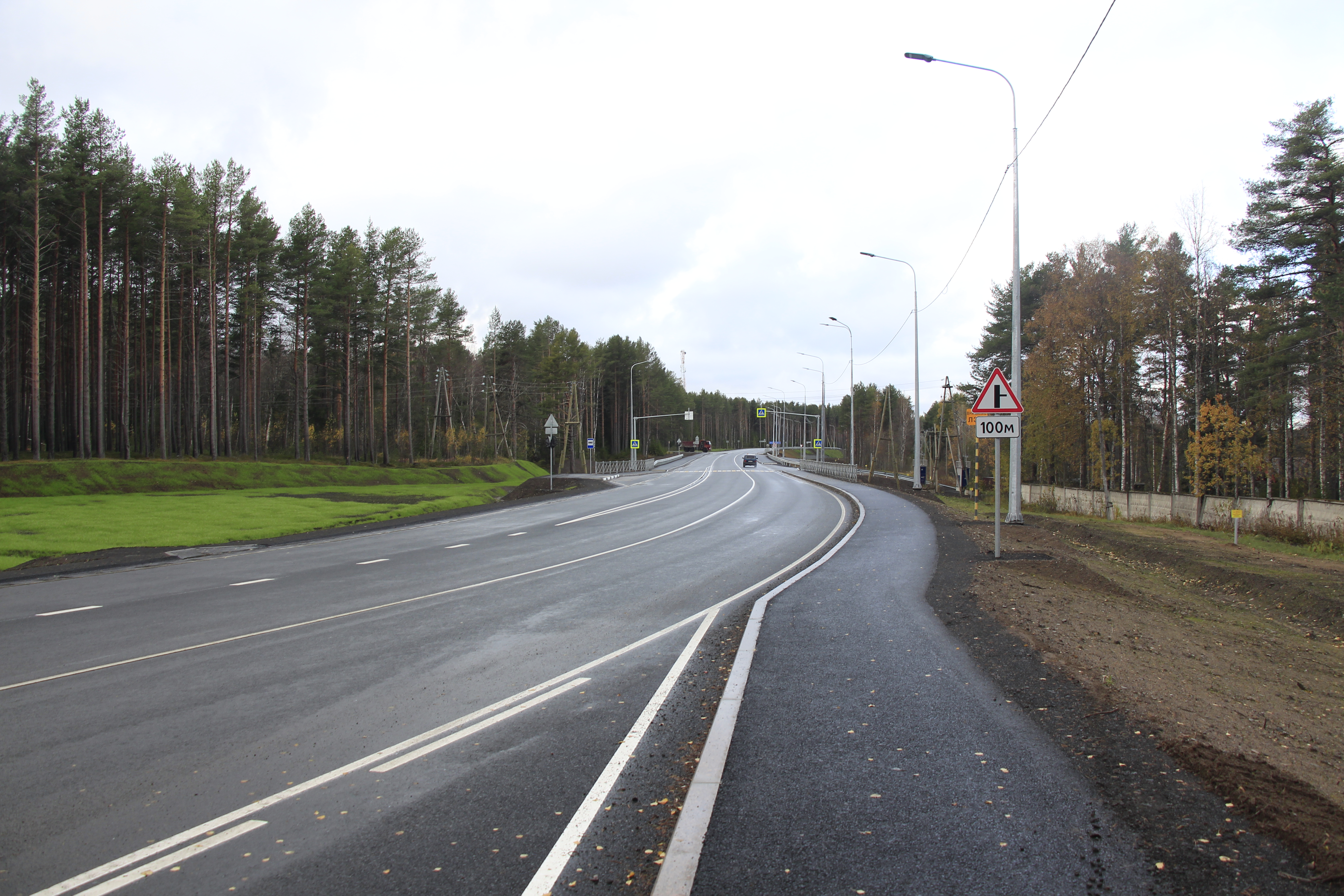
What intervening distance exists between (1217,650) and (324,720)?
8788 mm

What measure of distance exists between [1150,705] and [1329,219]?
3404 cm

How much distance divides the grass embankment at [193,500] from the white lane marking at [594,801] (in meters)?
14.9

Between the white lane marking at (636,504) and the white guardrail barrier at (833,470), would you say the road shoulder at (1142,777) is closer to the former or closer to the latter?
the white lane marking at (636,504)

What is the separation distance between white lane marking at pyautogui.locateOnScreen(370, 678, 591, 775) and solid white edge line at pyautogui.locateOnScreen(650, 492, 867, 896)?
4.67 ft

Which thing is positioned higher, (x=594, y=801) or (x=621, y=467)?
(x=594, y=801)

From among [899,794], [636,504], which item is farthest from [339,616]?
[636,504]

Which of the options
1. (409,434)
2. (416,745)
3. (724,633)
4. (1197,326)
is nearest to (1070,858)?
(416,745)

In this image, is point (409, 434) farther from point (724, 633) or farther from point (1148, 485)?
point (1148, 485)

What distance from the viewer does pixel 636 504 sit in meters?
30.1

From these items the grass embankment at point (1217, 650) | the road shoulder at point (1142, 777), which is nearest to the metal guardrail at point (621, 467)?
the grass embankment at point (1217, 650)

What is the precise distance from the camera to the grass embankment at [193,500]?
57.3ft

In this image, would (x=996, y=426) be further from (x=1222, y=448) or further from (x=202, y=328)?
(x=202, y=328)

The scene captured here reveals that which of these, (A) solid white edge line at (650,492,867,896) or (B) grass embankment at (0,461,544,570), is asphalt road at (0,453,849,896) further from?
(B) grass embankment at (0,461,544,570)

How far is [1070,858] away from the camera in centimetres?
315
